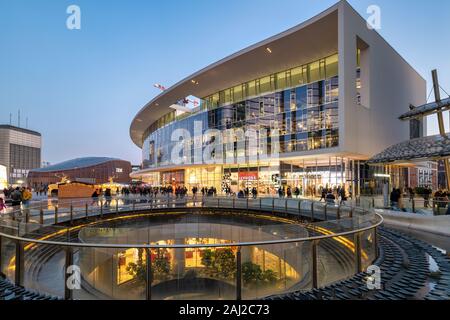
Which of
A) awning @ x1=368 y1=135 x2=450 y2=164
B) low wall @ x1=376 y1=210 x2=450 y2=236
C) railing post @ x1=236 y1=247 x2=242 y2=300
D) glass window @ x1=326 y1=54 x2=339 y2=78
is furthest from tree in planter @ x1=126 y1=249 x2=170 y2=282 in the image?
glass window @ x1=326 y1=54 x2=339 y2=78

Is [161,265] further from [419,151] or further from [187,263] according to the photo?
[419,151]

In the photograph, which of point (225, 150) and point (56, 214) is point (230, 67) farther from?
point (56, 214)

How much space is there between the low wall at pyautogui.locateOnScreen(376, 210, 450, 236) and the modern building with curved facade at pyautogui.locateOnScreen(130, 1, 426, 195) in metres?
10.7

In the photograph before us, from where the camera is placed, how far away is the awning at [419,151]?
1523cm

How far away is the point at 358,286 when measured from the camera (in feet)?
14.7

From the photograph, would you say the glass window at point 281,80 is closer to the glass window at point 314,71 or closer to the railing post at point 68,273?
the glass window at point 314,71

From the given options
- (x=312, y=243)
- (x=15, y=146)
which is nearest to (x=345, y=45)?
(x=312, y=243)

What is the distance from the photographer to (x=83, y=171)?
141750 millimetres

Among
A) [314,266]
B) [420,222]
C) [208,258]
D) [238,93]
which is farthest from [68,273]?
[238,93]

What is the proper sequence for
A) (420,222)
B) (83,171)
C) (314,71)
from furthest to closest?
(83,171) → (314,71) → (420,222)

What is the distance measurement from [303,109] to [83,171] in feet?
462

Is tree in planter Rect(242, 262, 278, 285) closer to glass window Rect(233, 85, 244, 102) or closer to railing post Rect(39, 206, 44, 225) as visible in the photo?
railing post Rect(39, 206, 44, 225)

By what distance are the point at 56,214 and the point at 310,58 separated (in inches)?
1116

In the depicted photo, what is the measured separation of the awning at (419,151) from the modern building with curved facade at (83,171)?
12968cm
